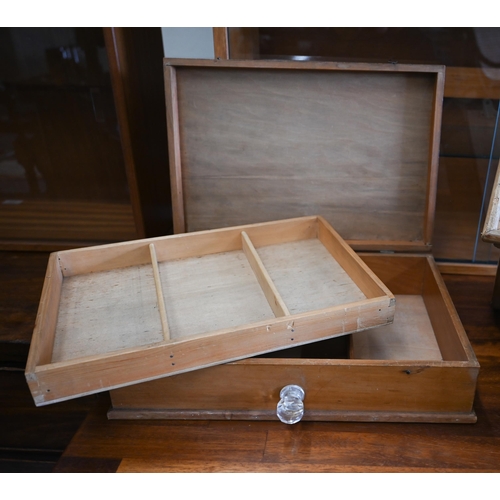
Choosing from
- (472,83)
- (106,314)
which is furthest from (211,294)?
(472,83)

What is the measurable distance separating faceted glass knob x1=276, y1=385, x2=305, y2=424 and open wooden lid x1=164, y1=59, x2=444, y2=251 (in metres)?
0.59

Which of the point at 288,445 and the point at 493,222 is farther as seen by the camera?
the point at 493,222

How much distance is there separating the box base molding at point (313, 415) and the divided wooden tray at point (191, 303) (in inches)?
5.5

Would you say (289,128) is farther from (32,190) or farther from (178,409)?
(32,190)

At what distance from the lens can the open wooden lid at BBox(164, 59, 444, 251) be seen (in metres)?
1.28

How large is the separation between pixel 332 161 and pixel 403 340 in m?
0.55

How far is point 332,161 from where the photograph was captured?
1354mm

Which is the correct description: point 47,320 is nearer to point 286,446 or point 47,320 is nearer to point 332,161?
point 286,446

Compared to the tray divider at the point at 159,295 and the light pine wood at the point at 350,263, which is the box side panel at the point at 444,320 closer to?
the light pine wood at the point at 350,263

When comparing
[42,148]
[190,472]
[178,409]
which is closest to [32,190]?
[42,148]

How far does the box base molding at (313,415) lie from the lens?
0.94 meters

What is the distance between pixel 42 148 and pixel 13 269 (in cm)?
43

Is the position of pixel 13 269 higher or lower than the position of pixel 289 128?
lower

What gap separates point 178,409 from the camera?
0.98 metres
